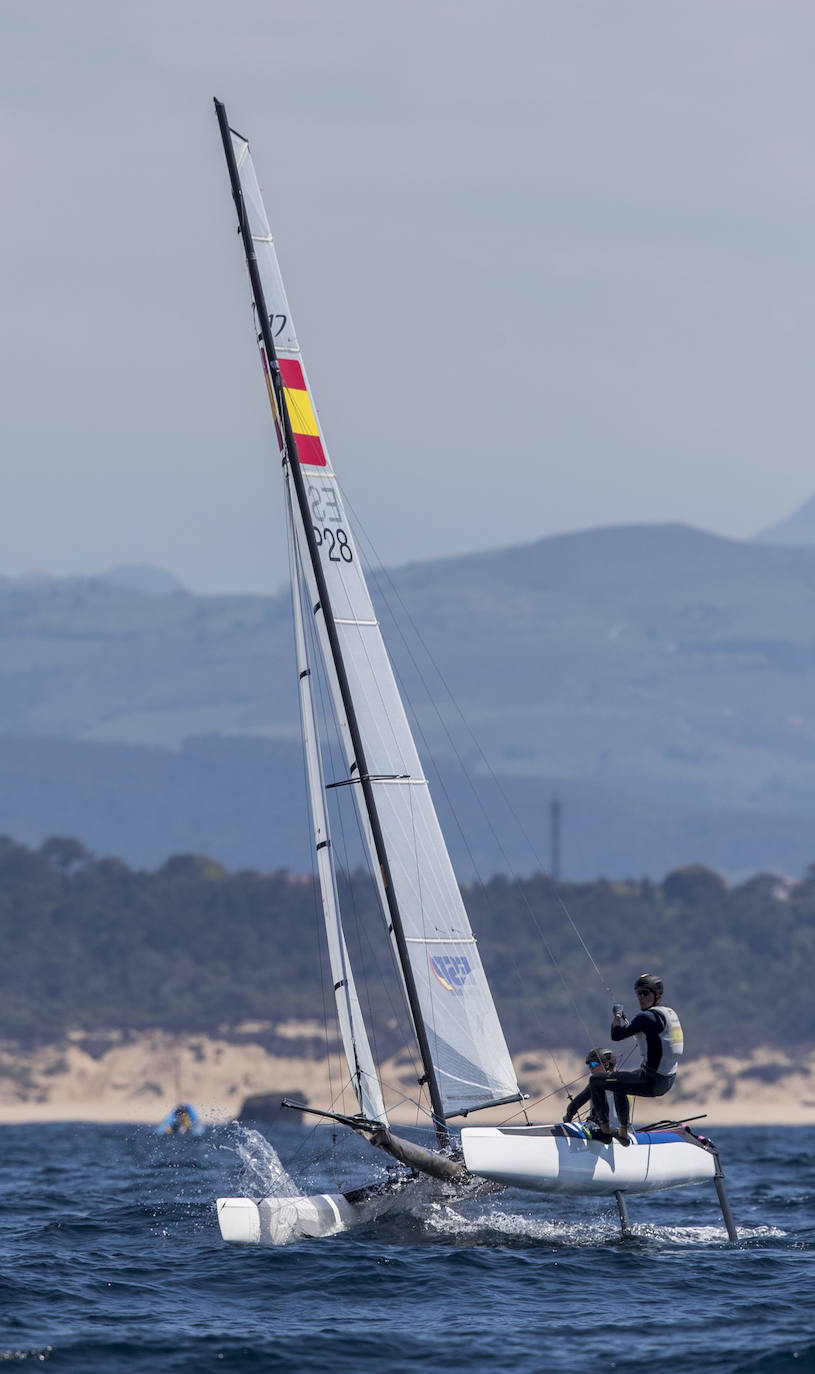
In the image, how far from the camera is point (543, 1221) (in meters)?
23.5

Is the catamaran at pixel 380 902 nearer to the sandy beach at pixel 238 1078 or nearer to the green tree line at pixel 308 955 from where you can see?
the sandy beach at pixel 238 1078

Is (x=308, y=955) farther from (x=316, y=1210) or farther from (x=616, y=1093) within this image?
(x=316, y=1210)

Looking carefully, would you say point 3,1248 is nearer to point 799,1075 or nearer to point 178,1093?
point 178,1093

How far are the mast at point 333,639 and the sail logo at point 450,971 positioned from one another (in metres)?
0.34

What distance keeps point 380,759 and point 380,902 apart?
173 centimetres

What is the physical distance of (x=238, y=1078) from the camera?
10494cm

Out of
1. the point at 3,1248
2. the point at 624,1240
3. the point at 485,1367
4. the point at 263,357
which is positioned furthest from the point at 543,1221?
the point at 263,357

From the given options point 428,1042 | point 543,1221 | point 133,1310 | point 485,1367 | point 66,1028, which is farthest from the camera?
point 66,1028

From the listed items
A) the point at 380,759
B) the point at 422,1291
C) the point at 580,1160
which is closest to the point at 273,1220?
the point at 422,1291

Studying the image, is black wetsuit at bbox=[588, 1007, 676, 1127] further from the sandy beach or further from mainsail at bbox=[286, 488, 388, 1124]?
the sandy beach

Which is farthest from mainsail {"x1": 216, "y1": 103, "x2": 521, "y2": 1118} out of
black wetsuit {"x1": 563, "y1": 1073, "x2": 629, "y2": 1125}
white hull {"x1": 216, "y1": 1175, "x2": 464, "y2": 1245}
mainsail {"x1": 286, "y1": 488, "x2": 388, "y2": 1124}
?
white hull {"x1": 216, "y1": 1175, "x2": 464, "y2": 1245}

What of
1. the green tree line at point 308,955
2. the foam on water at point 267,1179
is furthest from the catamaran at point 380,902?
the green tree line at point 308,955

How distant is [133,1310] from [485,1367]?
3.91m

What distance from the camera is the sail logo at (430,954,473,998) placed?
22.2 metres
